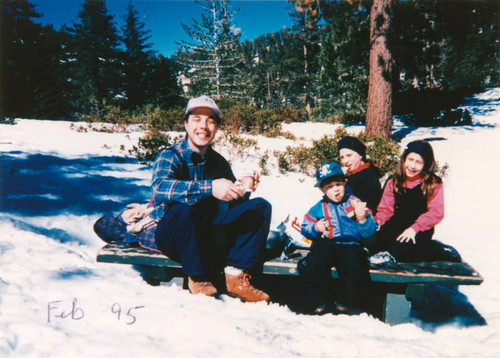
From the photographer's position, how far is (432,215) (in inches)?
100

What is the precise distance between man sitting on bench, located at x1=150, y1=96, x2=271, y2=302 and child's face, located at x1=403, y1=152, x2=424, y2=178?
1.47 m

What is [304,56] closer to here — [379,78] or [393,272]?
[379,78]

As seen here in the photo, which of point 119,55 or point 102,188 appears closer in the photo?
point 102,188

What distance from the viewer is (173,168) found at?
7.29 feet

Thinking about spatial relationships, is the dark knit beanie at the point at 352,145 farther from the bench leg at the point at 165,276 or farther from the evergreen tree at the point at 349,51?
the evergreen tree at the point at 349,51

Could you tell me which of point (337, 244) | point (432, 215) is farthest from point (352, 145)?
point (337, 244)

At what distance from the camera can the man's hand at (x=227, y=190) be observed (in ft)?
6.49

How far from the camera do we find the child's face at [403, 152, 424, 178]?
2.68 meters

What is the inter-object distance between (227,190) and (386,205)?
5.75 ft

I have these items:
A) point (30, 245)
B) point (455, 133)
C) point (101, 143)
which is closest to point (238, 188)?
point (30, 245)

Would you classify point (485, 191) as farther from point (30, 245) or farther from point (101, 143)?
point (101, 143)

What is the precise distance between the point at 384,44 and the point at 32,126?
10.2 meters

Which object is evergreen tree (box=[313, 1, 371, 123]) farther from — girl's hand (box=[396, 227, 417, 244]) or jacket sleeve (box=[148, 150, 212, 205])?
jacket sleeve (box=[148, 150, 212, 205])

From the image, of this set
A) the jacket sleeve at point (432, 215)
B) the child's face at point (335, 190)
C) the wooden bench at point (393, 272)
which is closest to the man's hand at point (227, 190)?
the wooden bench at point (393, 272)
